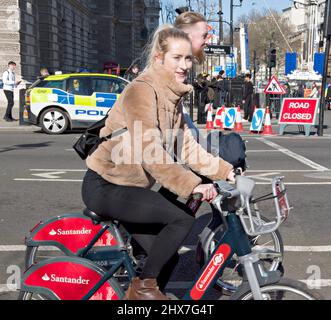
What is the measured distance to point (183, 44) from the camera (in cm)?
279

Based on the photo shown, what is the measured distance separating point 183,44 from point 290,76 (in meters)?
37.4

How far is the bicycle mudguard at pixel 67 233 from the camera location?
327cm

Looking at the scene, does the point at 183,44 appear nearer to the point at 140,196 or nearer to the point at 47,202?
the point at 140,196

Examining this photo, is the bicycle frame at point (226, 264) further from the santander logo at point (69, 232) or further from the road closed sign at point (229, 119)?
the road closed sign at point (229, 119)

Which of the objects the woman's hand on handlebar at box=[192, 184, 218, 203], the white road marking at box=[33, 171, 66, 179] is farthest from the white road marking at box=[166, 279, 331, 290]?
the white road marking at box=[33, 171, 66, 179]

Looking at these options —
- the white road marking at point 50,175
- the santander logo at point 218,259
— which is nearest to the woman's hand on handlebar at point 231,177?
the santander logo at point 218,259

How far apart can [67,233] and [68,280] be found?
61 cm

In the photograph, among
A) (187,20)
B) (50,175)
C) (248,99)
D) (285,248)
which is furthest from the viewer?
(248,99)

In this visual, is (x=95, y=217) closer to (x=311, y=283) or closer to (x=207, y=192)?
(x=207, y=192)

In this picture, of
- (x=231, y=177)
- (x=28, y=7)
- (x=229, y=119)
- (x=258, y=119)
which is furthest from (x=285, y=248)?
(x=28, y=7)

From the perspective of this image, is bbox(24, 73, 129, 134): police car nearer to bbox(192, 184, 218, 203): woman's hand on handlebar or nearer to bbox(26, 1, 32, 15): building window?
bbox(192, 184, 218, 203): woman's hand on handlebar

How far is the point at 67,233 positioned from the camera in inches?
130

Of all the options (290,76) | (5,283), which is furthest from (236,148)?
(290,76)
